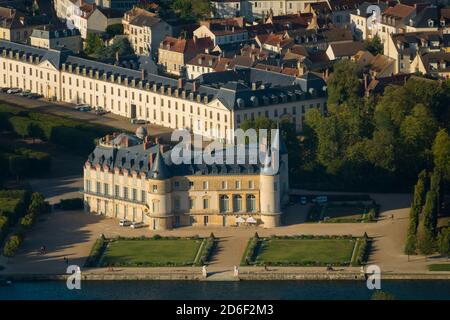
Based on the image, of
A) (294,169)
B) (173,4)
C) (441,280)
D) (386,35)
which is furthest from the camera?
(173,4)

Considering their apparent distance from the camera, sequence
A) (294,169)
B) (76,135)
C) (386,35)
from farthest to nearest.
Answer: (386,35) < (76,135) < (294,169)

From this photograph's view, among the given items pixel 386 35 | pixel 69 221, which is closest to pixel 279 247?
pixel 69 221

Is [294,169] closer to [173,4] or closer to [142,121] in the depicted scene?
[142,121]

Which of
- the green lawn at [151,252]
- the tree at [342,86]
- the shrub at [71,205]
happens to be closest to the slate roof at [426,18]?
the tree at [342,86]

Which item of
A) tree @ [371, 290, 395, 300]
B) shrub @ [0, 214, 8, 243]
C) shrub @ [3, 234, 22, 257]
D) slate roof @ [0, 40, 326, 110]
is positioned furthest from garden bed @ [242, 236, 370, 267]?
slate roof @ [0, 40, 326, 110]

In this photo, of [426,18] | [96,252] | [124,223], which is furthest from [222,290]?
[426,18]

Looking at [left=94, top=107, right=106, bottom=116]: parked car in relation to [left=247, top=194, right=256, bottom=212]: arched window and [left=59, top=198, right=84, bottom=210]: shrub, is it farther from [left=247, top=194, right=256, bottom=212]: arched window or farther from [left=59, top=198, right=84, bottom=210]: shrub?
[left=247, top=194, right=256, bottom=212]: arched window

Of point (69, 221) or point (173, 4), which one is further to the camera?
point (173, 4)
